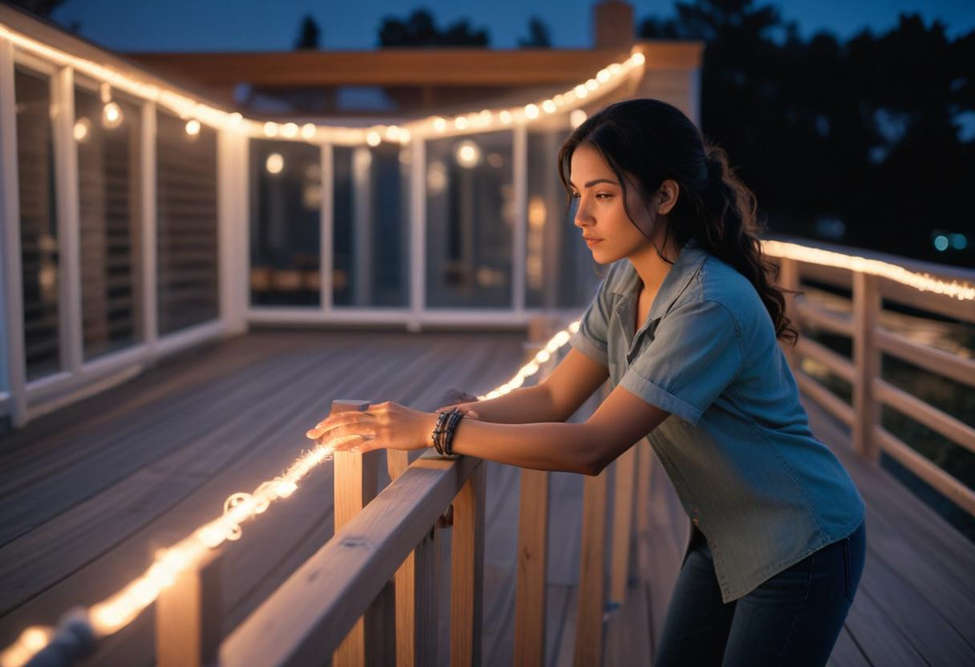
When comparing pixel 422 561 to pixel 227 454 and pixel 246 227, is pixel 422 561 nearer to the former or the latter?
pixel 227 454

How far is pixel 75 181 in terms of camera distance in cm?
539

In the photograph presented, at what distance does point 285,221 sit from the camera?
29.6 ft

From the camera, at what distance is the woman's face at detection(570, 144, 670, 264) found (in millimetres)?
1573

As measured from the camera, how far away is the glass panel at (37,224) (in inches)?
193

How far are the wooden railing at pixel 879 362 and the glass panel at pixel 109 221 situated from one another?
4.18 meters

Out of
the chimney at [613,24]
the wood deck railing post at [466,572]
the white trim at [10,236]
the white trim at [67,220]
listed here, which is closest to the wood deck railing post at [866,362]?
the wood deck railing post at [466,572]

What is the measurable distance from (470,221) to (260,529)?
19.7 feet

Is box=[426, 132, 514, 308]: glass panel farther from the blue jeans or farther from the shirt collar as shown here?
the blue jeans

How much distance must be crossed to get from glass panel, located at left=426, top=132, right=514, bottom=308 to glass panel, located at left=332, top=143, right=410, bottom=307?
0.27m

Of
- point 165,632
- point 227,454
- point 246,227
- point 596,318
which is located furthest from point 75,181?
point 165,632

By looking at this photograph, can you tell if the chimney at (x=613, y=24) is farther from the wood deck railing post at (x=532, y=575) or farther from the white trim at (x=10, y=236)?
the wood deck railing post at (x=532, y=575)

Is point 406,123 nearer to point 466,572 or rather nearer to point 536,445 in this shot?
point 466,572

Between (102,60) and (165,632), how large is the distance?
5.15 m

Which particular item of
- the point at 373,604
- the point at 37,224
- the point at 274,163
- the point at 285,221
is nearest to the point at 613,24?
the point at 274,163
